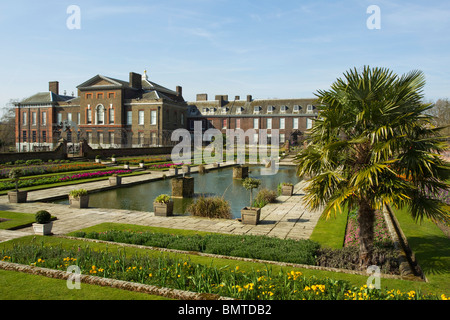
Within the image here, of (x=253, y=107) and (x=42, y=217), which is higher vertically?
(x=253, y=107)

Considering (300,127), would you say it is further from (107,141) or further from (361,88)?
(361,88)

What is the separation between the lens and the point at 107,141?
51.2 meters

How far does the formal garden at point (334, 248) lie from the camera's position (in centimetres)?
525

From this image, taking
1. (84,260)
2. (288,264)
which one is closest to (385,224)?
(288,264)

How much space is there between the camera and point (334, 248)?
8.30 m

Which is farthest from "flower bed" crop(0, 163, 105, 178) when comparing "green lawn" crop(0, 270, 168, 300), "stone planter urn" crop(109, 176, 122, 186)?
"green lawn" crop(0, 270, 168, 300)

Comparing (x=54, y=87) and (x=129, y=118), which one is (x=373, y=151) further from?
(x=54, y=87)

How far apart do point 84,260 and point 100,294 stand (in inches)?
58.1

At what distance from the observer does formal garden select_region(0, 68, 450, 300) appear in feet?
17.2

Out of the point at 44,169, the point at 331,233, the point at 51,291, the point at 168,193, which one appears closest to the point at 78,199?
the point at 168,193

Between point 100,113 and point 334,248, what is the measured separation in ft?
162

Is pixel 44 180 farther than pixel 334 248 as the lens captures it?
Yes

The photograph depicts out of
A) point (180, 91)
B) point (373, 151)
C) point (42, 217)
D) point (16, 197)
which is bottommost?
point (16, 197)

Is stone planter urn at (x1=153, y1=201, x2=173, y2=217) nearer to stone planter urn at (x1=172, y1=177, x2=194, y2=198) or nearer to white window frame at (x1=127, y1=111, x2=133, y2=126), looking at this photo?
stone planter urn at (x1=172, y1=177, x2=194, y2=198)
